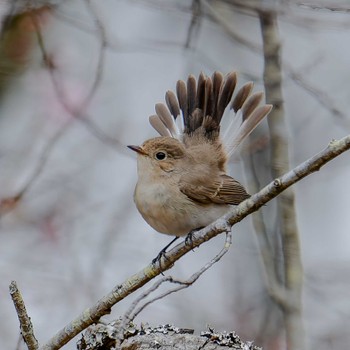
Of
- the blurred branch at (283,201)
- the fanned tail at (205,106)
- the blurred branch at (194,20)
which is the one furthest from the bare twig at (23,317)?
the blurred branch at (194,20)

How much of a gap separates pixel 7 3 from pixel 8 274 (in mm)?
1833

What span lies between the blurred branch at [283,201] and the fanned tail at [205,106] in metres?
0.31

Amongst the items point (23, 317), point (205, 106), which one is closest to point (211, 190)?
point (205, 106)

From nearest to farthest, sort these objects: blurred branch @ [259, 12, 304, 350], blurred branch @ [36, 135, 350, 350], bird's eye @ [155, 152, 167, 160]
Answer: blurred branch @ [36, 135, 350, 350], blurred branch @ [259, 12, 304, 350], bird's eye @ [155, 152, 167, 160]

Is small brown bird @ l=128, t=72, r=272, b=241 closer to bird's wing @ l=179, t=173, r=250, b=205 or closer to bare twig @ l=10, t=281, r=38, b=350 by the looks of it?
bird's wing @ l=179, t=173, r=250, b=205

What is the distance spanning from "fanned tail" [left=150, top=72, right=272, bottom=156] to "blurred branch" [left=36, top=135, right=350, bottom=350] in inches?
56.9

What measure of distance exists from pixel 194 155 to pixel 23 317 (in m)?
1.72

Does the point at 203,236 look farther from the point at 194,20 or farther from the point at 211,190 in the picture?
the point at 194,20

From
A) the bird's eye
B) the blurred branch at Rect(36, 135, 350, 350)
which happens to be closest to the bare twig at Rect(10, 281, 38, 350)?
the blurred branch at Rect(36, 135, 350, 350)

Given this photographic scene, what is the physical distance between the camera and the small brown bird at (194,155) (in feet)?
11.2

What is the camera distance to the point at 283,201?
3.60 meters

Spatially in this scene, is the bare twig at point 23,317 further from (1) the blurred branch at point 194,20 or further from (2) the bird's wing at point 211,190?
(1) the blurred branch at point 194,20

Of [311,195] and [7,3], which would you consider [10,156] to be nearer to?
[7,3]

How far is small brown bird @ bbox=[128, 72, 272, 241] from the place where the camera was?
342 centimetres
